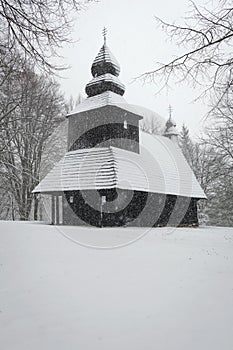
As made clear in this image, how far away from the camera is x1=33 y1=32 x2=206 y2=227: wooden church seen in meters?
15.5

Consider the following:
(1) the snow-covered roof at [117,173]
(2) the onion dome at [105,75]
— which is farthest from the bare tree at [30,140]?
(1) the snow-covered roof at [117,173]

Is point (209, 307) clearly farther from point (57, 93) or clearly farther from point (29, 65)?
point (57, 93)

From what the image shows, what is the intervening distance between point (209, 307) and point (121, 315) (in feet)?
4.56

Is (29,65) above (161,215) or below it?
above

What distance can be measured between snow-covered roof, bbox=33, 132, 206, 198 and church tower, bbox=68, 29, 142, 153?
2.20 feet

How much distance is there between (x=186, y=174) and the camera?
22500 millimetres

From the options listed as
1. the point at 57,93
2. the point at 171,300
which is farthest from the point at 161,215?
the point at 171,300

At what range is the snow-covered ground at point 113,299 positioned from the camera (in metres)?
3.62

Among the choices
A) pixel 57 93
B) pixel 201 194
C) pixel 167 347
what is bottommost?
pixel 167 347

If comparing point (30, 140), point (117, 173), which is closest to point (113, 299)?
point (117, 173)

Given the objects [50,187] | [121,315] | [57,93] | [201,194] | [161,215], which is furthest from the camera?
[57,93]

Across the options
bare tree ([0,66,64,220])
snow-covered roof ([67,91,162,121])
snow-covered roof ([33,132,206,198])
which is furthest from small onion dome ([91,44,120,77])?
snow-covered roof ([33,132,206,198])

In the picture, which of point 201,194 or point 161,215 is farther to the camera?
point 201,194

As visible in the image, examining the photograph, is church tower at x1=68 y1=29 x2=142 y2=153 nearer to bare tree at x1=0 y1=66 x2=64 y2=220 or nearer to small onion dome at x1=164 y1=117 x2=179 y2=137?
bare tree at x1=0 y1=66 x2=64 y2=220
